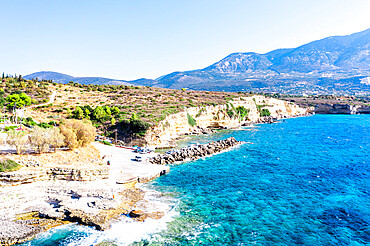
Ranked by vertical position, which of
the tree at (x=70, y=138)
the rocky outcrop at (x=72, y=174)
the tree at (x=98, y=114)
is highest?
the tree at (x=98, y=114)

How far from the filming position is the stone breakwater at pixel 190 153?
1531 inches

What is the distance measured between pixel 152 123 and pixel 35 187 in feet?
114

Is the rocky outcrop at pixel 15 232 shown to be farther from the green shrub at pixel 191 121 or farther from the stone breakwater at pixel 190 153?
the green shrub at pixel 191 121

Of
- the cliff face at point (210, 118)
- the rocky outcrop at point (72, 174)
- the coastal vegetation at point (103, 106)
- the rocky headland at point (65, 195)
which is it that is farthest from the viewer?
the cliff face at point (210, 118)

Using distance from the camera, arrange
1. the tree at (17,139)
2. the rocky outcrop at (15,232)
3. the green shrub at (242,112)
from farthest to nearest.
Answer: the green shrub at (242,112), the tree at (17,139), the rocky outcrop at (15,232)

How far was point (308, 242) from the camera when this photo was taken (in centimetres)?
1702

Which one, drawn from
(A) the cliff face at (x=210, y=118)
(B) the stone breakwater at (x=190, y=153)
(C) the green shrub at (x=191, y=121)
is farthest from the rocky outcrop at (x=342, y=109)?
(B) the stone breakwater at (x=190, y=153)

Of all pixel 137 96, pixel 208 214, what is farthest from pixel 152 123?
pixel 208 214

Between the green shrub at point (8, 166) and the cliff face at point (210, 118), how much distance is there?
29206mm

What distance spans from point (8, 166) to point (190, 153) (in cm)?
2704

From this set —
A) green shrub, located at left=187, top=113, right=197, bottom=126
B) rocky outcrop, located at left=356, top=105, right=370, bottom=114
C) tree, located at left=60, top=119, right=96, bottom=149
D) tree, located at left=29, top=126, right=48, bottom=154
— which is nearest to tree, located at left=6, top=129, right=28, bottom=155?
tree, located at left=29, top=126, right=48, bottom=154

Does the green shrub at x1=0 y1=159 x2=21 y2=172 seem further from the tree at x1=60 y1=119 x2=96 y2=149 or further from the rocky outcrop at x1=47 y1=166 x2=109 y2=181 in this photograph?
the tree at x1=60 y1=119 x2=96 y2=149

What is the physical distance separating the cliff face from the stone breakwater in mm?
9461

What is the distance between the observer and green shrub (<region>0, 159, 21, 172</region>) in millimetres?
23994
